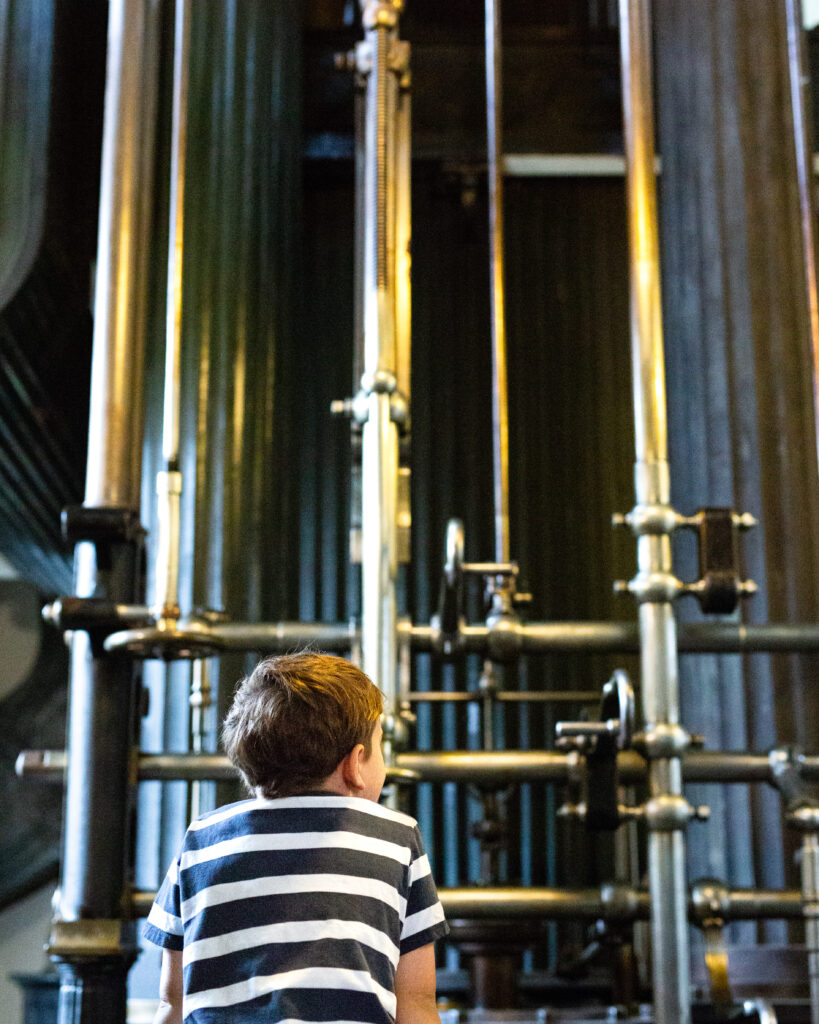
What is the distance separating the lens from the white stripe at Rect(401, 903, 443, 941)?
94 centimetres

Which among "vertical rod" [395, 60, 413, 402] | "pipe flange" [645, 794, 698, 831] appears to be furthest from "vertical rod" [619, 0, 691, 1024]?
"vertical rod" [395, 60, 413, 402]

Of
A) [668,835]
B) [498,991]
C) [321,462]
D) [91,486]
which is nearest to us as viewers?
[668,835]

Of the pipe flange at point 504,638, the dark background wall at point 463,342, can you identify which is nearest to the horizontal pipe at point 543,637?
the pipe flange at point 504,638

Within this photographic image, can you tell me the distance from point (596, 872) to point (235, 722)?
117 inches

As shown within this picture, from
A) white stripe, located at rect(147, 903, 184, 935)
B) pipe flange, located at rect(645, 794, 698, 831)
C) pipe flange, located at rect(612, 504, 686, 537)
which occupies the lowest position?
white stripe, located at rect(147, 903, 184, 935)

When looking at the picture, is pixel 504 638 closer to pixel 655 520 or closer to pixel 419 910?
pixel 655 520

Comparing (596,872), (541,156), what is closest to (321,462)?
(541,156)

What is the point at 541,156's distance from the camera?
4.00 meters

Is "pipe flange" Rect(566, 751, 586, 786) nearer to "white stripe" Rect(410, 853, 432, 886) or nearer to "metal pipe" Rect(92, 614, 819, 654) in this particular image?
"metal pipe" Rect(92, 614, 819, 654)

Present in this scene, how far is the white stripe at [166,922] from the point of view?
957mm

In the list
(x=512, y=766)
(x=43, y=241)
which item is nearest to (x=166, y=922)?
(x=512, y=766)

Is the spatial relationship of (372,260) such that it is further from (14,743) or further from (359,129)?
(14,743)

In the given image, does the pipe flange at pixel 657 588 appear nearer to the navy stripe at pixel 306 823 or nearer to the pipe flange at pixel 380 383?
the pipe flange at pixel 380 383

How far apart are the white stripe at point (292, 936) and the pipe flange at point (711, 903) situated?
0.70 m
